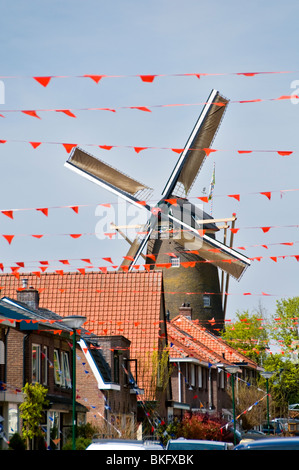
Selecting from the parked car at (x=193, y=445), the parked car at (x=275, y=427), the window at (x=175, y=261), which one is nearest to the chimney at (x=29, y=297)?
the parked car at (x=193, y=445)

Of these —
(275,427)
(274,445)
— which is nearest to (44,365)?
(274,445)

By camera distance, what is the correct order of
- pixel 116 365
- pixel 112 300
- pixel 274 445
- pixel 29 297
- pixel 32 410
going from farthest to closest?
pixel 112 300 → pixel 116 365 → pixel 29 297 → pixel 32 410 → pixel 274 445

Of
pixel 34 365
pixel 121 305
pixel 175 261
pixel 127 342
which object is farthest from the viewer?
pixel 175 261

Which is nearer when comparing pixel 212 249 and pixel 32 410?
pixel 32 410

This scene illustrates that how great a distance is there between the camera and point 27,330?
92.0ft

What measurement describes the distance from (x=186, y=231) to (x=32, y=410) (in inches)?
1118

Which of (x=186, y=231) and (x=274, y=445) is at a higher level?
(x=186, y=231)

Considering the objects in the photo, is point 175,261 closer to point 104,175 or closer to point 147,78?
point 104,175

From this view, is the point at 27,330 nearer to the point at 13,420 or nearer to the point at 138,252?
the point at 13,420

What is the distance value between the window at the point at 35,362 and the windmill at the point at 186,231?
70.7ft

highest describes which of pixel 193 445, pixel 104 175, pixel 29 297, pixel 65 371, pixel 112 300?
pixel 104 175

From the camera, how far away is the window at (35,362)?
28641 millimetres

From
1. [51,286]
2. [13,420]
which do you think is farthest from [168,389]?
[13,420]

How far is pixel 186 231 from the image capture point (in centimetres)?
5381
